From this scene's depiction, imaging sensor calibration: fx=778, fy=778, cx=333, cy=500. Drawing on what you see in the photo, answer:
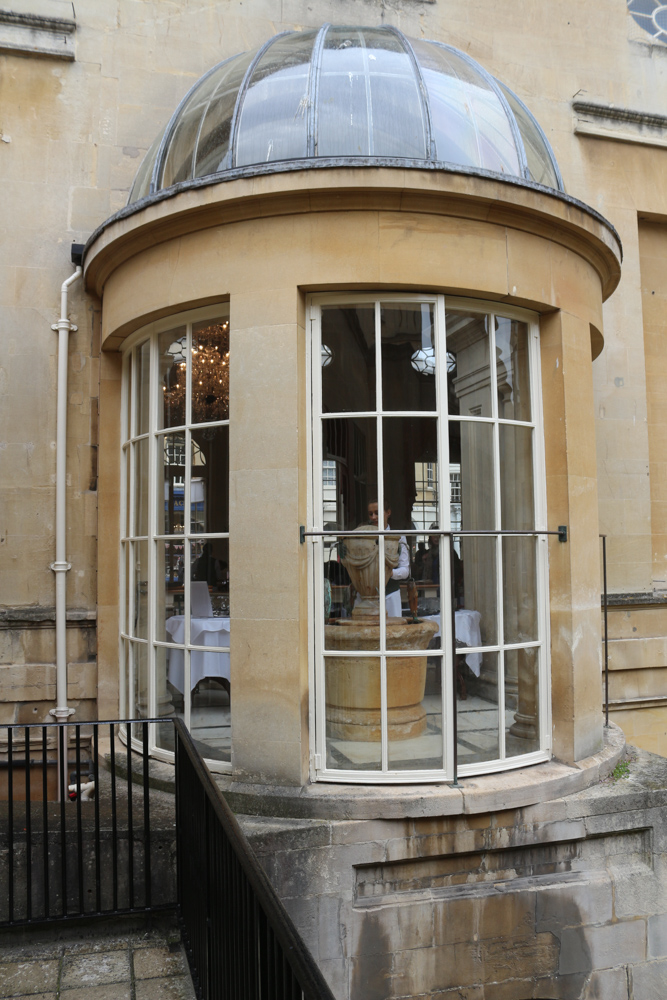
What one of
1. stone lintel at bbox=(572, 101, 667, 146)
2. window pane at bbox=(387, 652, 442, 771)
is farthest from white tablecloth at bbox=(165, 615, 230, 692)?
stone lintel at bbox=(572, 101, 667, 146)

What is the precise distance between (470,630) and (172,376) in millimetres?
2767

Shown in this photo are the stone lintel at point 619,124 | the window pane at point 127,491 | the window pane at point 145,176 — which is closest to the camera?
the window pane at point 145,176

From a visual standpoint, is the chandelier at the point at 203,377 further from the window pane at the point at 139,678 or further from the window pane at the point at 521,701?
the window pane at the point at 521,701

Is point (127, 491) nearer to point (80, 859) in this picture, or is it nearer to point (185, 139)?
point (185, 139)

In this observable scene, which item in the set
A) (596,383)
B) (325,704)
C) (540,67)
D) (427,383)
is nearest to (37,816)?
(325,704)

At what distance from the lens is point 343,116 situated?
5.30m

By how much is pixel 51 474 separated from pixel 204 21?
4469mm

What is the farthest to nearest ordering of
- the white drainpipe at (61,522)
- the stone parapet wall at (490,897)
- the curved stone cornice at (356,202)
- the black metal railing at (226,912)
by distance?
the white drainpipe at (61,522)
the curved stone cornice at (356,202)
the stone parapet wall at (490,897)
the black metal railing at (226,912)

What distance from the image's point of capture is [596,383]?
7.96 meters

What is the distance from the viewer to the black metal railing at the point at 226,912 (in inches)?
82.2

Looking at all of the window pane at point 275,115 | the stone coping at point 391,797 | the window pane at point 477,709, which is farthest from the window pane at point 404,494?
the window pane at point 275,115

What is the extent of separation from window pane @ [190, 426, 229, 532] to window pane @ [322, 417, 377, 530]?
729mm

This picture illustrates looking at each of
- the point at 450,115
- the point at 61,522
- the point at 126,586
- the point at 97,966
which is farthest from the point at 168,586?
the point at 450,115

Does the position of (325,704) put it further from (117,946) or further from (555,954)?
(555,954)
